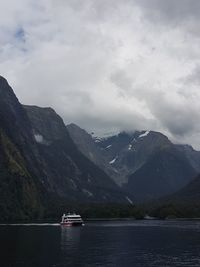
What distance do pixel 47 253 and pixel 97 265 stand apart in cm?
2814

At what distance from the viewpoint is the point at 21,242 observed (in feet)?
620

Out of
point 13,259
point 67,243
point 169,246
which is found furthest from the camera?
point 67,243

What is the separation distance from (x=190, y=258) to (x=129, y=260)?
16.1m

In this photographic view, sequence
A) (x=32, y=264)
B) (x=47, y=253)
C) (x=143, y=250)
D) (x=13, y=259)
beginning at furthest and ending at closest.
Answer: (x=143, y=250), (x=47, y=253), (x=13, y=259), (x=32, y=264)

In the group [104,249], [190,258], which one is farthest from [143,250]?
[190,258]

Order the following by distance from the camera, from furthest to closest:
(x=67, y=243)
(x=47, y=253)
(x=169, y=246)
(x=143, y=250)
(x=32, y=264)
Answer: (x=67, y=243) → (x=169, y=246) → (x=143, y=250) → (x=47, y=253) → (x=32, y=264)

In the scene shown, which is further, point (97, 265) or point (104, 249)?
point (104, 249)

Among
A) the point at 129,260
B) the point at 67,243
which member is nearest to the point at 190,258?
the point at 129,260

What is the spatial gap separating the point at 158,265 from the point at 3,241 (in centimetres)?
7456

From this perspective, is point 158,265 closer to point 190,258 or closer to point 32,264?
Result: point 190,258

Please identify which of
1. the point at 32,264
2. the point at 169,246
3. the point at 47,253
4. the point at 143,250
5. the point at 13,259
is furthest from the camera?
the point at 169,246

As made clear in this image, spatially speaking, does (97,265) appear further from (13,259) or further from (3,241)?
(3,241)

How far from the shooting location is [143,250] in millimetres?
169375

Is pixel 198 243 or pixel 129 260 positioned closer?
pixel 129 260
